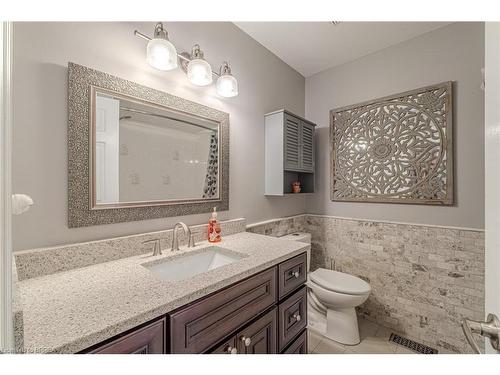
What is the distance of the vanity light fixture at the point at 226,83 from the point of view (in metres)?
1.39

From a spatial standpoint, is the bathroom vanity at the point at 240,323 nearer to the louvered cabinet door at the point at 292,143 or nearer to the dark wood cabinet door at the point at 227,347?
the dark wood cabinet door at the point at 227,347

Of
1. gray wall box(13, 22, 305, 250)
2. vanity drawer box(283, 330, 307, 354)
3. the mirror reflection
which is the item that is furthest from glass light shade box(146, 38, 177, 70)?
vanity drawer box(283, 330, 307, 354)

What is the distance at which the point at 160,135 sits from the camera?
1.19 m

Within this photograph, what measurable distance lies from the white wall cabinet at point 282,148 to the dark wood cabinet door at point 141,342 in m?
1.33

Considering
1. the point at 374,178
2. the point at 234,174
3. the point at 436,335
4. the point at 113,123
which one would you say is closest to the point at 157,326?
the point at 113,123

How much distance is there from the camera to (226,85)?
4.57 ft

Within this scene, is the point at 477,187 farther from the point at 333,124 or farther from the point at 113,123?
the point at 113,123

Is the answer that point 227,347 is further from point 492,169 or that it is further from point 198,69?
point 198,69

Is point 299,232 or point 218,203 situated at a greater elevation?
point 218,203

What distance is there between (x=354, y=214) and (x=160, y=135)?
5.86 feet

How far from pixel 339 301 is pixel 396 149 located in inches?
51.7

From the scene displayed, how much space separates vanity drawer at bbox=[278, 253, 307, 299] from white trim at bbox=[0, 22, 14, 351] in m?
0.92

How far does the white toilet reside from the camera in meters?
1.56

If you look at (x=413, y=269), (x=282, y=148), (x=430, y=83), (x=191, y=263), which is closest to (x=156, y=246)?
(x=191, y=263)
